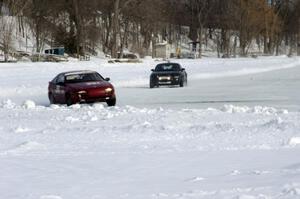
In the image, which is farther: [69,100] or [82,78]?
[82,78]

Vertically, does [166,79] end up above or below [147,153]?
above

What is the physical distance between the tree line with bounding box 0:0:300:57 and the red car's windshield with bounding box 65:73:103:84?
31872 millimetres

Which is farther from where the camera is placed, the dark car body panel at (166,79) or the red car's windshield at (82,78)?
the dark car body panel at (166,79)

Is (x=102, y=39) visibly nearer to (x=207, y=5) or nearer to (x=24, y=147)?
(x=207, y=5)

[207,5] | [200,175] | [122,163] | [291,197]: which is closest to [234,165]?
[200,175]

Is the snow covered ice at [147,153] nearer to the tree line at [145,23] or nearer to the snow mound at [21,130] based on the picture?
the snow mound at [21,130]

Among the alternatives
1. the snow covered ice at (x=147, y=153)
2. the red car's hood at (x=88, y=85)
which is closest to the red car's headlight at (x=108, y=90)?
the red car's hood at (x=88, y=85)

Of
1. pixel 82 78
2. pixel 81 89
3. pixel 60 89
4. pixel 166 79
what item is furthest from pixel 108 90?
pixel 166 79

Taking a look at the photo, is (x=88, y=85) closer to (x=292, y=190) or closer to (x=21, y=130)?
(x=21, y=130)

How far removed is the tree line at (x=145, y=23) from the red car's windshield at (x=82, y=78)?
105 feet

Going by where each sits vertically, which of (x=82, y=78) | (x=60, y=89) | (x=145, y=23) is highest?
(x=145, y=23)

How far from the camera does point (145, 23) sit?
86.9 metres

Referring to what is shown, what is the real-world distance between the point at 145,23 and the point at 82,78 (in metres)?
63.0

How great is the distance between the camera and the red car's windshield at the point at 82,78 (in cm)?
2444
